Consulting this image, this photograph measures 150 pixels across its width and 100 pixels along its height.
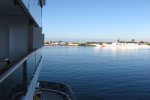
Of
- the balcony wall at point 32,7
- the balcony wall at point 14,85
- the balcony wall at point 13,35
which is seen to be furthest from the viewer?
the balcony wall at point 13,35

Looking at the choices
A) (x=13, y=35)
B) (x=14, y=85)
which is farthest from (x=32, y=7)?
(x=14, y=85)

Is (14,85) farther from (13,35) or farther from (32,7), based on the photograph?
(13,35)

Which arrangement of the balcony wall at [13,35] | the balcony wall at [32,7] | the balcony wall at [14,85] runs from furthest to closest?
the balcony wall at [13,35]
the balcony wall at [32,7]
the balcony wall at [14,85]

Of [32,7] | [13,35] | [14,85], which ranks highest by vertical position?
[32,7]

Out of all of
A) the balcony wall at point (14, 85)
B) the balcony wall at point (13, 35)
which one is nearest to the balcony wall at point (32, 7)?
the balcony wall at point (13, 35)

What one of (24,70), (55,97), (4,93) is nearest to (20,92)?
(24,70)

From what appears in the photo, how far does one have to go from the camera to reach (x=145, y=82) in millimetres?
51344

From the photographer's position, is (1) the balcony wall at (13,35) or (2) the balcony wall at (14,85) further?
(1) the balcony wall at (13,35)

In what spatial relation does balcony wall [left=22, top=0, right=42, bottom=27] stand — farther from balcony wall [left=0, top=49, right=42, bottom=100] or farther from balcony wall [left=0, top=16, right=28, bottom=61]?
balcony wall [left=0, top=49, right=42, bottom=100]

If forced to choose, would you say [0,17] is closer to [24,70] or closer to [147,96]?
[24,70]

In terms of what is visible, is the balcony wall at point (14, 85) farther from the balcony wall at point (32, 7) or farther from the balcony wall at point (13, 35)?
the balcony wall at point (13, 35)

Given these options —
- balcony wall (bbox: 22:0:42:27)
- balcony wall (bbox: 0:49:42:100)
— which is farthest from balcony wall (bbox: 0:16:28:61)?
balcony wall (bbox: 0:49:42:100)

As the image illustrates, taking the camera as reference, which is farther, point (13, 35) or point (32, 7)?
point (13, 35)

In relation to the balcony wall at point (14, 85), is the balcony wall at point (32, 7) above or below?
above
